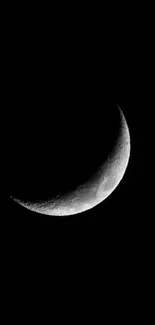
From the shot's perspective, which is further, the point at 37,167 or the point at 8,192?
the point at 8,192

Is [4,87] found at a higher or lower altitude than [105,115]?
higher

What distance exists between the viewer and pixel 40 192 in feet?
8.04

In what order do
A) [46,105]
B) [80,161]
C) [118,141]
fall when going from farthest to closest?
[118,141] < [80,161] < [46,105]

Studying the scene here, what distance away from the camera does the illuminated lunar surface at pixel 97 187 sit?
2.52m

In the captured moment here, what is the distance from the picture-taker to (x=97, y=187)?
253 centimetres

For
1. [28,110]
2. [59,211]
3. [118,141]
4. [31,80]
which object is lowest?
[59,211]

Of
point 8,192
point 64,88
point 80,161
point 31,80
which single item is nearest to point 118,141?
point 80,161

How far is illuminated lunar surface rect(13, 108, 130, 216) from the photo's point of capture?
2.52 metres

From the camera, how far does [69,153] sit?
90.4 inches

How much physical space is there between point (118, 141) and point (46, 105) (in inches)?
26.9

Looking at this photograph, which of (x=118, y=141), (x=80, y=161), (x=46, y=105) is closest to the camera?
(x=46, y=105)

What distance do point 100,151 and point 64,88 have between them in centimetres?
53

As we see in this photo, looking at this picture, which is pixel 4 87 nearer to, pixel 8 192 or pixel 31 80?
pixel 31 80

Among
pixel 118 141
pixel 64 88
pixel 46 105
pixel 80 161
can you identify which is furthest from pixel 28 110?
pixel 118 141
